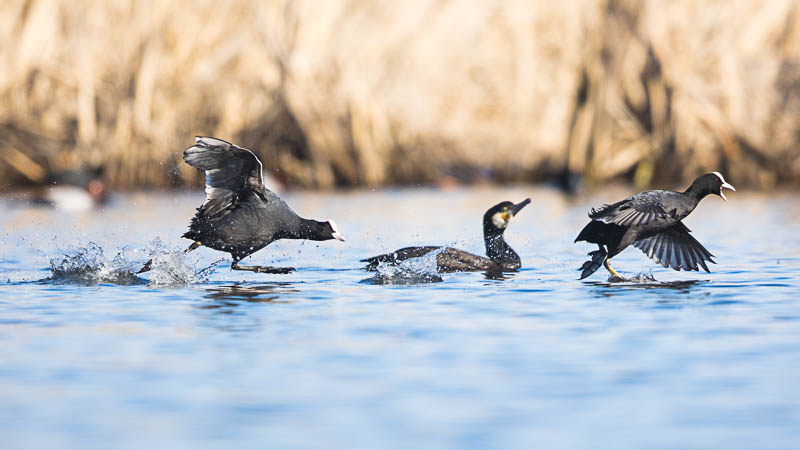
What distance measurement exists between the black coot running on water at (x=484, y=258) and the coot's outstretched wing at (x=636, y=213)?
6.04 ft

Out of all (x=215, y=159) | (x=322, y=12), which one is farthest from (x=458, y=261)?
(x=322, y=12)

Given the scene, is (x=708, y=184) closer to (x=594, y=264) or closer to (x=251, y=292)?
(x=594, y=264)

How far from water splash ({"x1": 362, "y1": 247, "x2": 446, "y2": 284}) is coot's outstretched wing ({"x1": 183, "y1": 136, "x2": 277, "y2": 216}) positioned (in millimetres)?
1145

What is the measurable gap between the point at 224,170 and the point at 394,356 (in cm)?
384

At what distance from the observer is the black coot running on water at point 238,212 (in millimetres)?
9977

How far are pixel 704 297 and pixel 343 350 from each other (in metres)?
3.46

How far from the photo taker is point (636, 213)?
991cm

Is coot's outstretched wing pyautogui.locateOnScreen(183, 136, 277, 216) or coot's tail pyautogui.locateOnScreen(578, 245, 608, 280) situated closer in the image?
coot's outstretched wing pyautogui.locateOnScreen(183, 136, 277, 216)

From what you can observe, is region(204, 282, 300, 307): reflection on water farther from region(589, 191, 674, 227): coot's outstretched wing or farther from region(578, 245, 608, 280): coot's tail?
region(589, 191, 674, 227): coot's outstretched wing

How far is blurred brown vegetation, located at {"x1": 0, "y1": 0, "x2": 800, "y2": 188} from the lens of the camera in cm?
2252

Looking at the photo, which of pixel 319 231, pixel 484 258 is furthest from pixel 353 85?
pixel 319 231

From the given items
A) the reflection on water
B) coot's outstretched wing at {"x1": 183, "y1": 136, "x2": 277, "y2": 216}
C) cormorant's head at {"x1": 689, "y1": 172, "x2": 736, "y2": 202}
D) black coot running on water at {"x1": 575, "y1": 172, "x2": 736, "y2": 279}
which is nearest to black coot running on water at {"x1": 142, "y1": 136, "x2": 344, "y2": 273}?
coot's outstretched wing at {"x1": 183, "y1": 136, "x2": 277, "y2": 216}

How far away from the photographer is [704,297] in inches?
360

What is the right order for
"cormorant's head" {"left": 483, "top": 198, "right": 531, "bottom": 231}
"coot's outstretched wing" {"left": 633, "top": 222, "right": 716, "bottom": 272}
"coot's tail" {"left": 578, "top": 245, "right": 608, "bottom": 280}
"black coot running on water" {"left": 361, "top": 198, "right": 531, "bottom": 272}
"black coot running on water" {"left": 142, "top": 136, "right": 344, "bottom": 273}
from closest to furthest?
"black coot running on water" {"left": 142, "top": 136, "right": 344, "bottom": 273}, "coot's tail" {"left": 578, "top": 245, "right": 608, "bottom": 280}, "coot's outstretched wing" {"left": 633, "top": 222, "right": 716, "bottom": 272}, "black coot running on water" {"left": 361, "top": 198, "right": 531, "bottom": 272}, "cormorant's head" {"left": 483, "top": 198, "right": 531, "bottom": 231}
